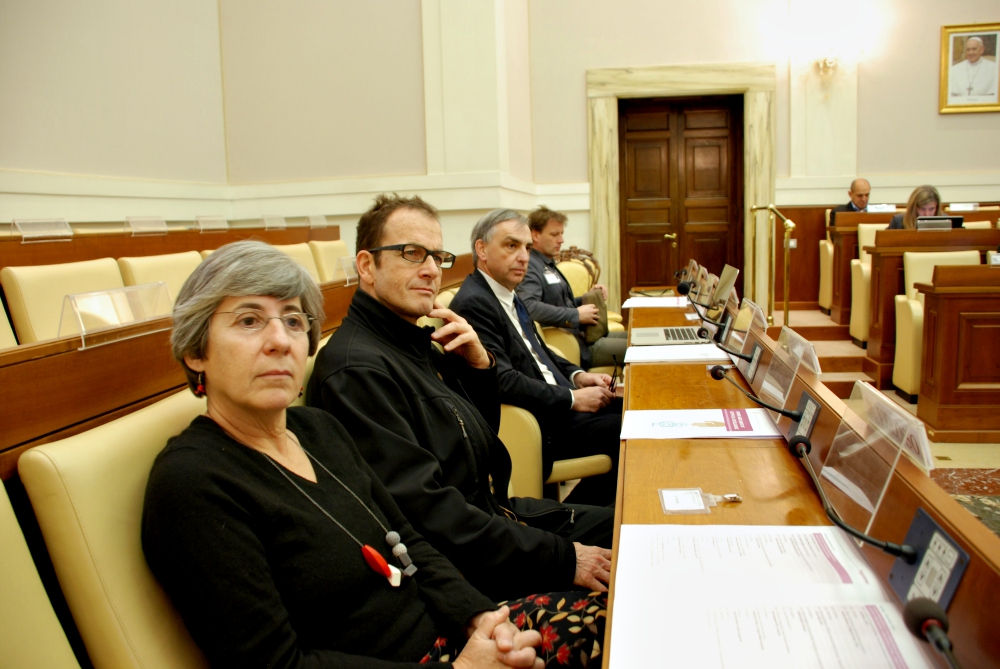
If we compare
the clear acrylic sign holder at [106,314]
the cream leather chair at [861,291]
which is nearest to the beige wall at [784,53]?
the cream leather chair at [861,291]

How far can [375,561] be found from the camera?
119 cm

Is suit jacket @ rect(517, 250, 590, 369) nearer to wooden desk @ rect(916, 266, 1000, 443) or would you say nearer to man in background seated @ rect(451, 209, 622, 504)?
man in background seated @ rect(451, 209, 622, 504)

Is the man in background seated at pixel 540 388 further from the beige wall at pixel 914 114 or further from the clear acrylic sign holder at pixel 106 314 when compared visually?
the beige wall at pixel 914 114

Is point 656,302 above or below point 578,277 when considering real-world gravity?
below

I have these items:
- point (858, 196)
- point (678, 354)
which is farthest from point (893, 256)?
point (678, 354)

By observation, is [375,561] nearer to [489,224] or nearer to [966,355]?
[489,224]

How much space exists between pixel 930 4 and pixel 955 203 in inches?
78.6

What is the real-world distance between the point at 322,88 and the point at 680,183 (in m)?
4.11

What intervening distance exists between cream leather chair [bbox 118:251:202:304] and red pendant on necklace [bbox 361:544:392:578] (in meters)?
2.04

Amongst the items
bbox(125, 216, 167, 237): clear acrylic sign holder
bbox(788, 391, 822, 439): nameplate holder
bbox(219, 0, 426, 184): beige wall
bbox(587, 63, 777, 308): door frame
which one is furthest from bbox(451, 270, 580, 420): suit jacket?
bbox(587, 63, 777, 308): door frame

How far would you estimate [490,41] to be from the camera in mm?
5750

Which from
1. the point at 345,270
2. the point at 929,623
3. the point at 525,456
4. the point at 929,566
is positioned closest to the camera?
the point at 929,623

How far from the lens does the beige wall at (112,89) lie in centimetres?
434

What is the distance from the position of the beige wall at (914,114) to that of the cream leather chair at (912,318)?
10.6 feet
